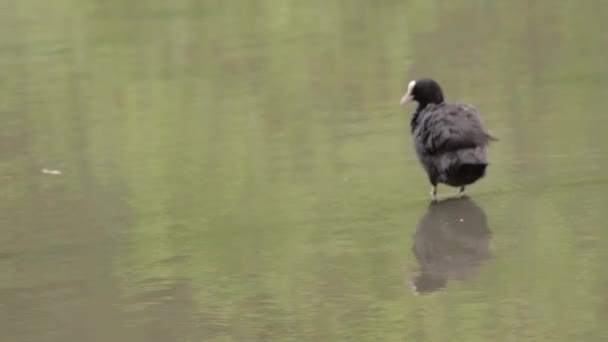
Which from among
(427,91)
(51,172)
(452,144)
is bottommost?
(51,172)

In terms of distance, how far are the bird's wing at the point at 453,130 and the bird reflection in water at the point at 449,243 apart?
40 cm

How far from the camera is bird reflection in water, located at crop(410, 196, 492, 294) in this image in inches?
293

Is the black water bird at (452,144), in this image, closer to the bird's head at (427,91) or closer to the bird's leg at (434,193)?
the bird's leg at (434,193)

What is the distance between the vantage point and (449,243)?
8148mm

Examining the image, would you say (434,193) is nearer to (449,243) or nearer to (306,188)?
(306,188)

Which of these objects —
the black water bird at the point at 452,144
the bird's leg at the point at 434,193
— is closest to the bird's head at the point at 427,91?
the black water bird at the point at 452,144

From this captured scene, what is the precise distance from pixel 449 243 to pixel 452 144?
0.83m

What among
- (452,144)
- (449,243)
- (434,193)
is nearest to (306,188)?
(434,193)

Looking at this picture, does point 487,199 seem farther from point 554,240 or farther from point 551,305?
point 551,305

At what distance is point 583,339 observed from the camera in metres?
6.22

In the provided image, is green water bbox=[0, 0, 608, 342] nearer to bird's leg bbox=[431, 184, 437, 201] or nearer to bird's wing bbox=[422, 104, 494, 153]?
bird's leg bbox=[431, 184, 437, 201]

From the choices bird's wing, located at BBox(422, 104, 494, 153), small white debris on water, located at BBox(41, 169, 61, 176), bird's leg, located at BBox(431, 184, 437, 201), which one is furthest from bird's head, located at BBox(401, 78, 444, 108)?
small white debris on water, located at BBox(41, 169, 61, 176)

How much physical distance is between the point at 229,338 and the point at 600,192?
306 cm

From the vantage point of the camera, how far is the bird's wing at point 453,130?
28.2 feet
